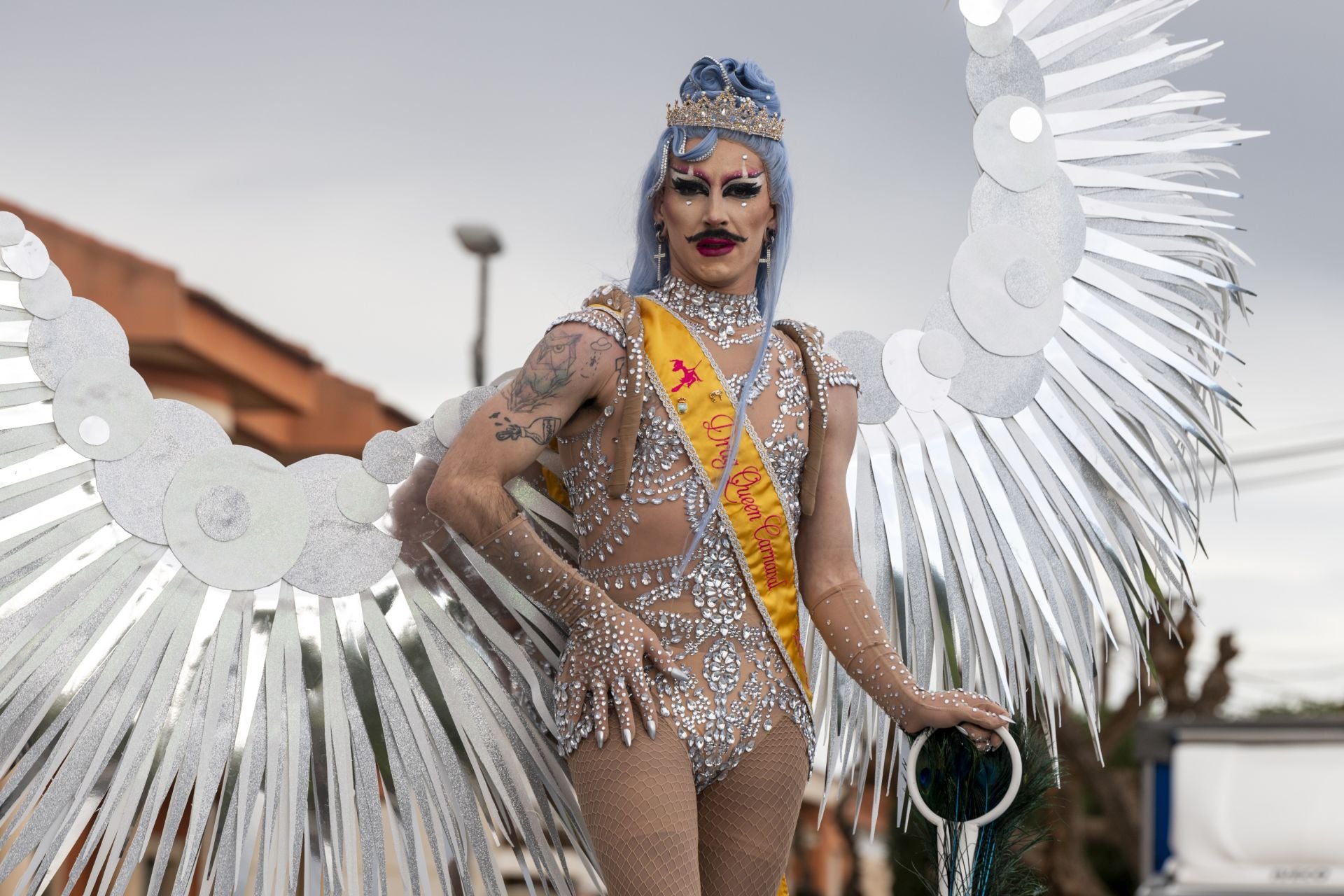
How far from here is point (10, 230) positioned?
3084 mm

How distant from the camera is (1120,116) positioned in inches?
141

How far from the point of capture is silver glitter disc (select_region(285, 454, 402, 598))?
3.19 metres

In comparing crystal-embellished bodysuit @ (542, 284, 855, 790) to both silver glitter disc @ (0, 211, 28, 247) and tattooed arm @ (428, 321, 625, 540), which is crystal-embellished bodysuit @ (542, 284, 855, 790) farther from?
silver glitter disc @ (0, 211, 28, 247)

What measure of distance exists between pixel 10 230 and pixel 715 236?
1322mm

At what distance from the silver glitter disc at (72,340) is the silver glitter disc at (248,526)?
263 mm

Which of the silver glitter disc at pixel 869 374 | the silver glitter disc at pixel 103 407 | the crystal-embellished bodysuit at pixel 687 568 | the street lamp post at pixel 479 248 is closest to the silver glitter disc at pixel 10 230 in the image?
the silver glitter disc at pixel 103 407

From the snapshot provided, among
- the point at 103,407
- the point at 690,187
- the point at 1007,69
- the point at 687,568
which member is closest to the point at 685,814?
the point at 687,568

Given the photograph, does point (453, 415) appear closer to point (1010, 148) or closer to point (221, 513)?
point (221, 513)

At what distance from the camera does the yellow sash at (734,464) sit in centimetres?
299

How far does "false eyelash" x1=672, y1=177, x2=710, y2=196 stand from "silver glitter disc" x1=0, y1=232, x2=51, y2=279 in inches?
47.1

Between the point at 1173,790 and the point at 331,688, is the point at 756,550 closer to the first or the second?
the point at 331,688

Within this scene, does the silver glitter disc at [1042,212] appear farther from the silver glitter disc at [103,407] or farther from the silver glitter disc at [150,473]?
the silver glitter disc at [103,407]

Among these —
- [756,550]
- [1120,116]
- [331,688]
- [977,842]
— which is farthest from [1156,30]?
[331,688]

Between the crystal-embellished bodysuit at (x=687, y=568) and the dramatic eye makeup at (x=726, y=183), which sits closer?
the crystal-embellished bodysuit at (x=687, y=568)
